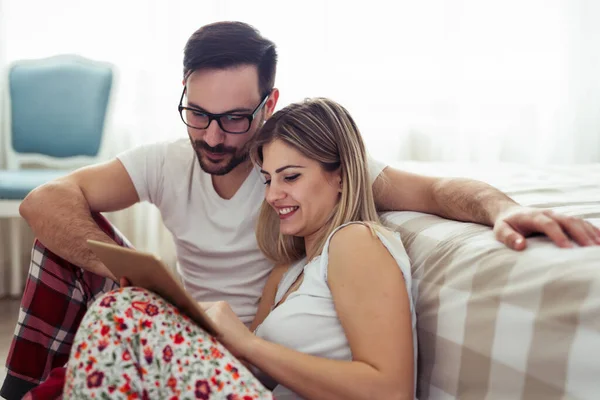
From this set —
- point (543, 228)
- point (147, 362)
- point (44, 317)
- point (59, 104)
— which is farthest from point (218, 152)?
point (59, 104)

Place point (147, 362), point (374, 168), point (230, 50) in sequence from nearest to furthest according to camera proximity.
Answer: point (147, 362)
point (374, 168)
point (230, 50)

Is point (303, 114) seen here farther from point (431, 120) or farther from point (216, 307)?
point (431, 120)

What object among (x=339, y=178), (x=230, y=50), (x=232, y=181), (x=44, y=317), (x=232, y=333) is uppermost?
(x=230, y=50)

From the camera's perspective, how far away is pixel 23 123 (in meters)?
2.77

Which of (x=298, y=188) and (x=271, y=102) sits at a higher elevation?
(x=271, y=102)

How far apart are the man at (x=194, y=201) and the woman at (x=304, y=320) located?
0.19m

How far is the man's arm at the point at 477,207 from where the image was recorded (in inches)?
38.1

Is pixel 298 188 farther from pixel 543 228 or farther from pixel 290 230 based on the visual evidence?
pixel 543 228

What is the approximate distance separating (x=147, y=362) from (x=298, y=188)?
477 mm

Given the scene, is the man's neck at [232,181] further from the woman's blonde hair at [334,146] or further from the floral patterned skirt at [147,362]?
the floral patterned skirt at [147,362]

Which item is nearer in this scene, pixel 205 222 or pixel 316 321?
pixel 316 321

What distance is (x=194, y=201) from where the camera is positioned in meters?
1.62

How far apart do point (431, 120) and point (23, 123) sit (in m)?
1.91

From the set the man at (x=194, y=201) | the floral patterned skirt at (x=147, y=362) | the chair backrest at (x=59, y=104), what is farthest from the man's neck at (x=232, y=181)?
the chair backrest at (x=59, y=104)
